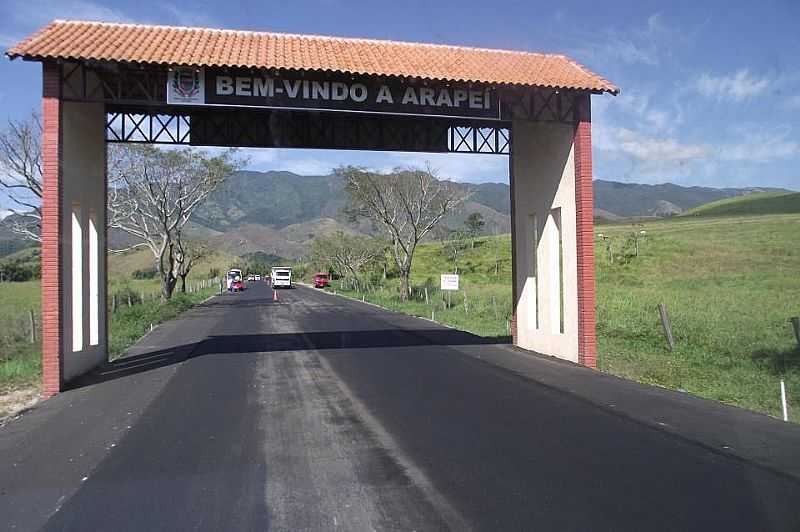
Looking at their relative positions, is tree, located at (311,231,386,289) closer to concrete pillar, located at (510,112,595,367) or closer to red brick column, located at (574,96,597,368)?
concrete pillar, located at (510,112,595,367)

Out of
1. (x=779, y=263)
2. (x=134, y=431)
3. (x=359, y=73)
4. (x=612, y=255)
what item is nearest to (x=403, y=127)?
(x=359, y=73)

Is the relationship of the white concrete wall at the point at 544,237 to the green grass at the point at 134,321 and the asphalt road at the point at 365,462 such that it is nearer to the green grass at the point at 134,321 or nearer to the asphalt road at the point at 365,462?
the asphalt road at the point at 365,462

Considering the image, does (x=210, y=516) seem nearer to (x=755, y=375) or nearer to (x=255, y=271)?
(x=755, y=375)

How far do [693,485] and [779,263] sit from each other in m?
44.5

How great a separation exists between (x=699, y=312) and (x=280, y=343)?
13.1m

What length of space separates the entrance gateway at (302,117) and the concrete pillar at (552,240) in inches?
1.5

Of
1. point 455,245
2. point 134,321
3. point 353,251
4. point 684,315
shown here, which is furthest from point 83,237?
point 455,245

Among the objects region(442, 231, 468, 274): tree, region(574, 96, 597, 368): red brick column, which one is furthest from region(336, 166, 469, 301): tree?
region(574, 96, 597, 368): red brick column

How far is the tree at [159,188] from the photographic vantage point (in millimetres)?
38844

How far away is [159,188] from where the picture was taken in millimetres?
41750

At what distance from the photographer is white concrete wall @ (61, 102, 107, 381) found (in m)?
13.4

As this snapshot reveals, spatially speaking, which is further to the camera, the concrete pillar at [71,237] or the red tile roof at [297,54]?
the red tile roof at [297,54]

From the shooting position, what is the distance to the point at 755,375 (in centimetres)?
1403

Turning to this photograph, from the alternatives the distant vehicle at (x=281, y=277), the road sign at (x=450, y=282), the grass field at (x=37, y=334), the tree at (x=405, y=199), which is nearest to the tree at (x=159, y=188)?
the grass field at (x=37, y=334)
